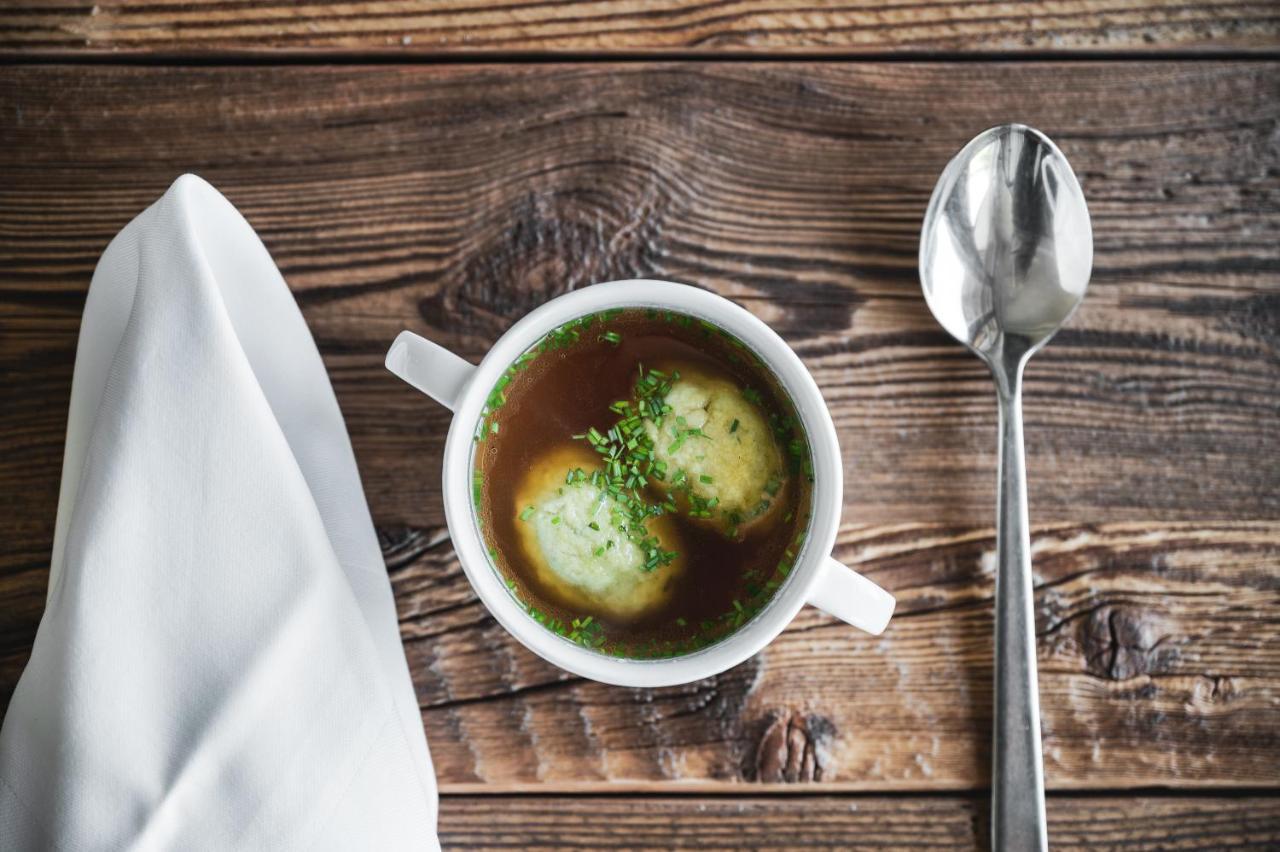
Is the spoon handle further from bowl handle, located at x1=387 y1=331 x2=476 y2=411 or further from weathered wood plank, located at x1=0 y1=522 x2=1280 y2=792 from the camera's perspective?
bowl handle, located at x1=387 y1=331 x2=476 y2=411

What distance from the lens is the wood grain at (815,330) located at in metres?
0.86

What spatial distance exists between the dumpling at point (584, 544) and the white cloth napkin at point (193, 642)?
17 centimetres

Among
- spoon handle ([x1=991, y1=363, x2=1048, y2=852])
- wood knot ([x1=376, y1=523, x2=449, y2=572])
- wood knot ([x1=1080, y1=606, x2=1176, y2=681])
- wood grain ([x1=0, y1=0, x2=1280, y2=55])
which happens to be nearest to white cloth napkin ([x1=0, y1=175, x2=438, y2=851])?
wood knot ([x1=376, y1=523, x2=449, y2=572])

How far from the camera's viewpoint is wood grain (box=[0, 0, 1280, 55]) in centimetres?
87

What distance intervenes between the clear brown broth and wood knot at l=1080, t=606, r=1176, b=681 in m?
0.34

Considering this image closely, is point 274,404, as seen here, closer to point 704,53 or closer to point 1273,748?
point 704,53

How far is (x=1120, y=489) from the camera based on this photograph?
870 millimetres

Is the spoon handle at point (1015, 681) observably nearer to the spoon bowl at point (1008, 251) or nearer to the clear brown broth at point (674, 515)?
the spoon bowl at point (1008, 251)

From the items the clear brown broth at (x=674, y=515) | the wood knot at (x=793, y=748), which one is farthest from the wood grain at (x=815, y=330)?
the clear brown broth at (x=674, y=515)

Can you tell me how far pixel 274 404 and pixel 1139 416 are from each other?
81 cm

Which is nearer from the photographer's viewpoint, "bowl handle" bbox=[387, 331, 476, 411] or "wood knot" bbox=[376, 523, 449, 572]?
"bowl handle" bbox=[387, 331, 476, 411]

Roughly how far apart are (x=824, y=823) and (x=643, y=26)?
2.57 ft

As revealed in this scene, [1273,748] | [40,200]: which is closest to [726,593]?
[1273,748]

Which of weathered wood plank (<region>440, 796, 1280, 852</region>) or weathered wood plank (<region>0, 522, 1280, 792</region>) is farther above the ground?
weathered wood plank (<region>0, 522, 1280, 792</region>)
